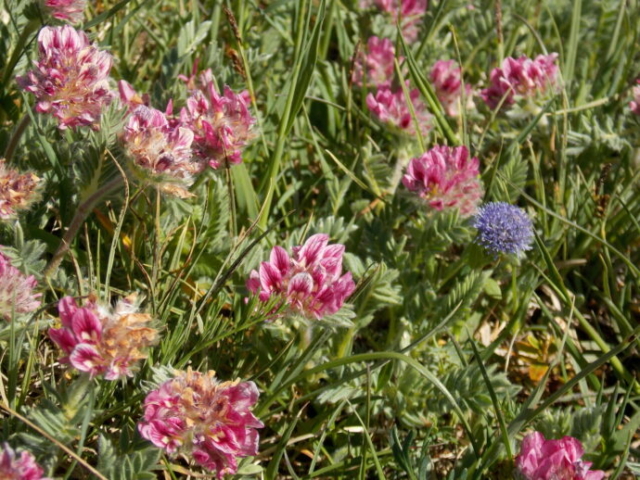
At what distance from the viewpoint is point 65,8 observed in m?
2.46

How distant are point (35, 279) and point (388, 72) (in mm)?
1917

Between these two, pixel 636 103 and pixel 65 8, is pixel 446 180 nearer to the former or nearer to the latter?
pixel 636 103

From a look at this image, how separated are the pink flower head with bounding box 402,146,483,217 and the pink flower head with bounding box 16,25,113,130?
3.45ft

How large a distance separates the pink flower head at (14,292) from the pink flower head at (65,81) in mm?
447

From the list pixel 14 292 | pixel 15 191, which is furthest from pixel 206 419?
pixel 15 191

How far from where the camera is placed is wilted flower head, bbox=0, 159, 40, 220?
86.9 inches

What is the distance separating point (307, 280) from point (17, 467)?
82cm

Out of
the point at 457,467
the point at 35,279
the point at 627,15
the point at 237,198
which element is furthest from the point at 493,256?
the point at 627,15

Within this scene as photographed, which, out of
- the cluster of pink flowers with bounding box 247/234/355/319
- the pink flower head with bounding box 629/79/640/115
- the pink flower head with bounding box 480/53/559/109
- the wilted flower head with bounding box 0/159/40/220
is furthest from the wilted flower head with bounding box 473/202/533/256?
the wilted flower head with bounding box 0/159/40/220

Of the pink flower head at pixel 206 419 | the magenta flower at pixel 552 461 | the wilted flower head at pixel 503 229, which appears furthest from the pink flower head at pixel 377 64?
the pink flower head at pixel 206 419

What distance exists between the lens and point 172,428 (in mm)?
1853

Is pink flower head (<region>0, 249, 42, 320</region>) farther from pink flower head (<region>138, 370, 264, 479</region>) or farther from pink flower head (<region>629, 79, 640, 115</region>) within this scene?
pink flower head (<region>629, 79, 640, 115</region>)

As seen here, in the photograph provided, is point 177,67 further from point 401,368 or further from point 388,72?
point 401,368

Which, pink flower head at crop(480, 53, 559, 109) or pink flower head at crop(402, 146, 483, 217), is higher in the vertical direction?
pink flower head at crop(480, 53, 559, 109)
